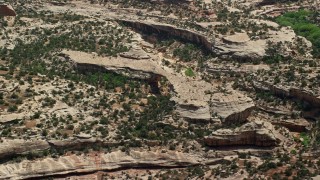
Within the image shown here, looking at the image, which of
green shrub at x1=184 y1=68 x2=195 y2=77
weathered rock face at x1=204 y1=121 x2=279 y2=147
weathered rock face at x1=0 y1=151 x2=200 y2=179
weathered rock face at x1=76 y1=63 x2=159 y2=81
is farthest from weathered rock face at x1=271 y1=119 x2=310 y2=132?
weathered rock face at x1=76 y1=63 x2=159 y2=81

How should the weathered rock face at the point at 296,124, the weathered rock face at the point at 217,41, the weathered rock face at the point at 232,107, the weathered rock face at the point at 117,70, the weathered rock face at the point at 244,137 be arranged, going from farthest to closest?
the weathered rock face at the point at 217,41 → the weathered rock face at the point at 117,70 → the weathered rock face at the point at 296,124 → the weathered rock face at the point at 232,107 → the weathered rock face at the point at 244,137

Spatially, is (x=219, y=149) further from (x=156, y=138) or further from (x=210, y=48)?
(x=210, y=48)

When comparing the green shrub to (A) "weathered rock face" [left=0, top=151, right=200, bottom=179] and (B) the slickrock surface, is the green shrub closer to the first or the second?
(B) the slickrock surface

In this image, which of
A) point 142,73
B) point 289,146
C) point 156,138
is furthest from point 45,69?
point 289,146

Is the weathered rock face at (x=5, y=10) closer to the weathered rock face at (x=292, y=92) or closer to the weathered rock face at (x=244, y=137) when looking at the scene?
the weathered rock face at (x=292, y=92)

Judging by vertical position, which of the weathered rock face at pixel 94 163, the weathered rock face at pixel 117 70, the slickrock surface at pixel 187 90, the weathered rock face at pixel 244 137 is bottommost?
the weathered rock face at pixel 94 163

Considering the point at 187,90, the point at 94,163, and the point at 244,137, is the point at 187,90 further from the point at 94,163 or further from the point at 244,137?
the point at 94,163

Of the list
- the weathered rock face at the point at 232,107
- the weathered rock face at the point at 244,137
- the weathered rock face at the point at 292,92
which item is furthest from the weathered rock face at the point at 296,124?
the weathered rock face at the point at 244,137
